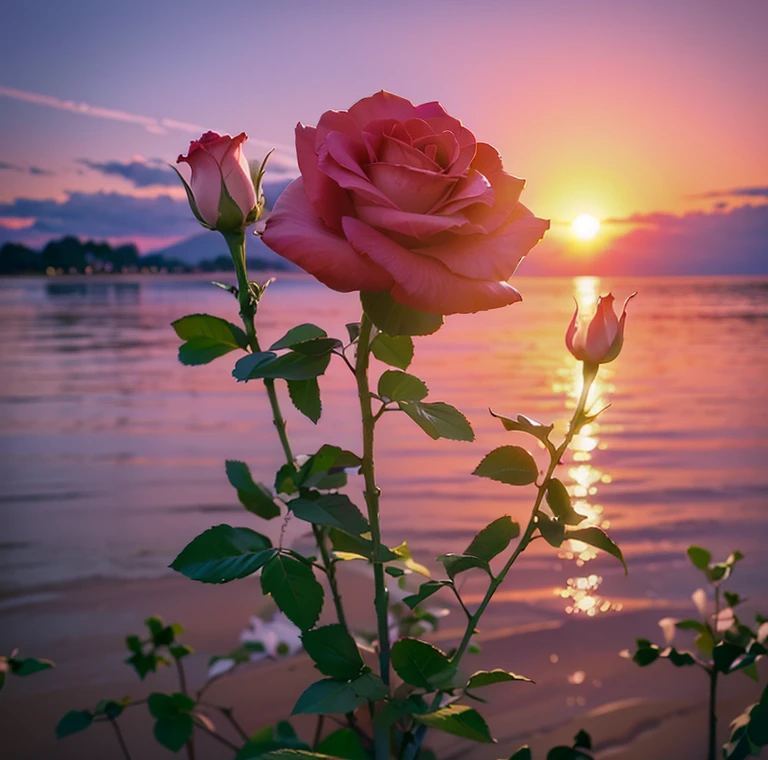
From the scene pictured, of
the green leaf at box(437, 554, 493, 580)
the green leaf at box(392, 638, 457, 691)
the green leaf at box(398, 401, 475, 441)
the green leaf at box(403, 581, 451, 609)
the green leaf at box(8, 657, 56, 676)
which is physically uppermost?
the green leaf at box(398, 401, 475, 441)

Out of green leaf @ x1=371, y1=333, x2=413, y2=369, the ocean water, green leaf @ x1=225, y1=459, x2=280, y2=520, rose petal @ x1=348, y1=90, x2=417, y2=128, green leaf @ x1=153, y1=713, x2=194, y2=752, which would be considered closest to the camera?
rose petal @ x1=348, y1=90, x2=417, y2=128

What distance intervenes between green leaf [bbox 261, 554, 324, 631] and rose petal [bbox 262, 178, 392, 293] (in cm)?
31

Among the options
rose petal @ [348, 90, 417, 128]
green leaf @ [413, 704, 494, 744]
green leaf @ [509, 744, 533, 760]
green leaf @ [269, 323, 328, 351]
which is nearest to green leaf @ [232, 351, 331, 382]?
green leaf @ [269, 323, 328, 351]

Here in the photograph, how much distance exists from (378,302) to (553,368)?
5411 mm

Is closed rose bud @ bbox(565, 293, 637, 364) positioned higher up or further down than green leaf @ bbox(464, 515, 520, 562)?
higher up

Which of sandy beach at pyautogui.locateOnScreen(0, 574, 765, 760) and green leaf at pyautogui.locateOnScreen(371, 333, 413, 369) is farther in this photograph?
sandy beach at pyautogui.locateOnScreen(0, 574, 765, 760)

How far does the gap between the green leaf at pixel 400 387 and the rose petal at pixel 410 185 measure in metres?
0.19

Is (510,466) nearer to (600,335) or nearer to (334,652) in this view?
Answer: (600,335)

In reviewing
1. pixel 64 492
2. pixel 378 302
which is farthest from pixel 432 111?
pixel 64 492

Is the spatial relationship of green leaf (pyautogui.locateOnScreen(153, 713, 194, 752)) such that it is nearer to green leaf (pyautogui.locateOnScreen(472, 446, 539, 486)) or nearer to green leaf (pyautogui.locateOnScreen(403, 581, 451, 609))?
green leaf (pyautogui.locateOnScreen(403, 581, 451, 609))

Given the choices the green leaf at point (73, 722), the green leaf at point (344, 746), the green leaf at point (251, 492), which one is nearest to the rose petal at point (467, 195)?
the green leaf at point (251, 492)

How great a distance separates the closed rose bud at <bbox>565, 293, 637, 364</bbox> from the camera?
770mm

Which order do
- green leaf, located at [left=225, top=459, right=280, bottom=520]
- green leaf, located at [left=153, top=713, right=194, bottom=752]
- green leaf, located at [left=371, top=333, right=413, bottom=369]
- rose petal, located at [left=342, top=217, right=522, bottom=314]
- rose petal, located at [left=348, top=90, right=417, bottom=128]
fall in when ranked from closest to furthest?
rose petal, located at [left=342, top=217, right=522, bottom=314], rose petal, located at [left=348, top=90, right=417, bottom=128], green leaf, located at [left=371, top=333, right=413, bottom=369], green leaf, located at [left=225, top=459, right=280, bottom=520], green leaf, located at [left=153, top=713, right=194, bottom=752]

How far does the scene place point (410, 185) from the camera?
660mm
